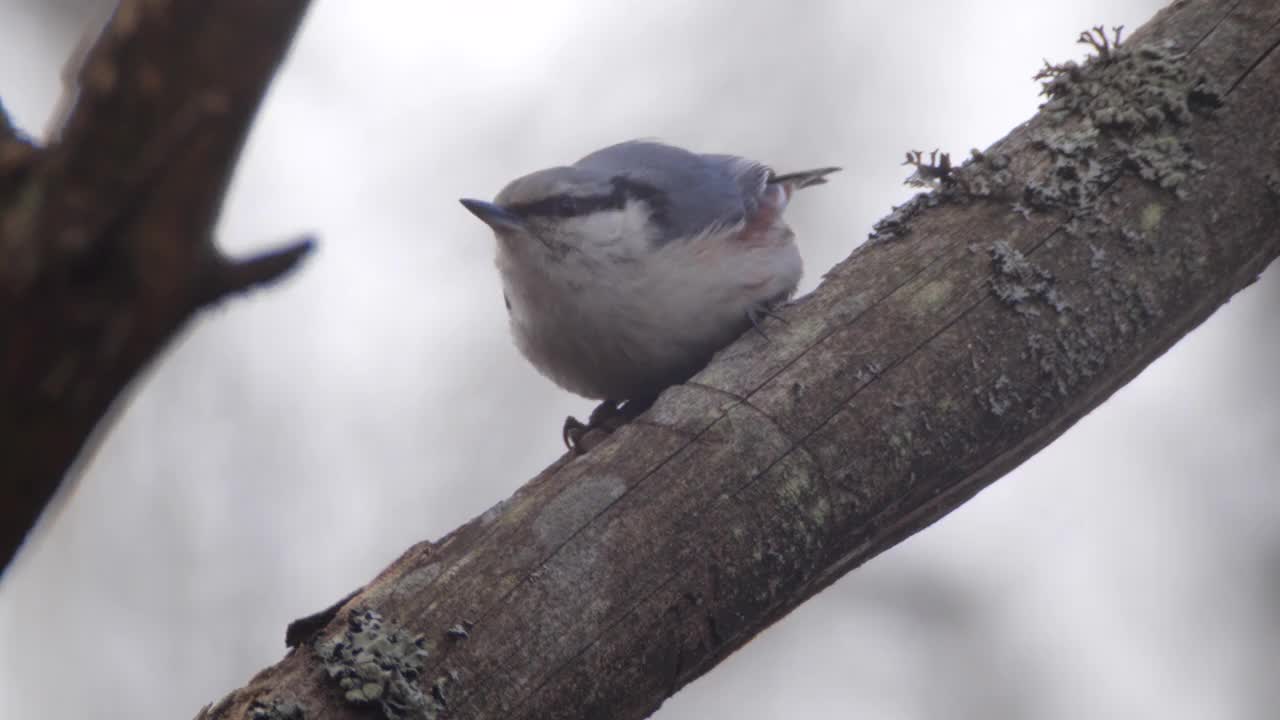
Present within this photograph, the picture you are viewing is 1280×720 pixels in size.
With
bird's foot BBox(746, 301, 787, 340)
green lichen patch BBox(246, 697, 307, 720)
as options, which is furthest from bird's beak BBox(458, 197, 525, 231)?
green lichen patch BBox(246, 697, 307, 720)

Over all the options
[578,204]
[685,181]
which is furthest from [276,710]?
[685,181]

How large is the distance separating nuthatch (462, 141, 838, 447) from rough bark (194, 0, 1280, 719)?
10.5 inches

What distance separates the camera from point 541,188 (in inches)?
97.0

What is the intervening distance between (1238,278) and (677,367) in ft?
3.60

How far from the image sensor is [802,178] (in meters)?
3.19

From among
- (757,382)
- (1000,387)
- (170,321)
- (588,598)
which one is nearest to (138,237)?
(170,321)

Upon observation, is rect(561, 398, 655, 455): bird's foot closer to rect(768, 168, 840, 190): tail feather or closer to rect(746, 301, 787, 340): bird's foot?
rect(746, 301, 787, 340): bird's foot

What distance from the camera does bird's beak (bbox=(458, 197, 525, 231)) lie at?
241cm

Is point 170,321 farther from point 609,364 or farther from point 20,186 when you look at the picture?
point 609,364

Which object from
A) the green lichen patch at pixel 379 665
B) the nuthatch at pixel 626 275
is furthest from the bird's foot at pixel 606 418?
the green lichen patch at pixel 379 665

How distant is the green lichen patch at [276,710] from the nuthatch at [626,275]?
1011 mm

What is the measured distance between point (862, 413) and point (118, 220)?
1.35 m

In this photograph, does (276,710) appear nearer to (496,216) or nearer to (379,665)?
(379,665)

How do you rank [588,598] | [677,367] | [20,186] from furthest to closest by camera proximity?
[677,367]
[588,598]
[20,186]
